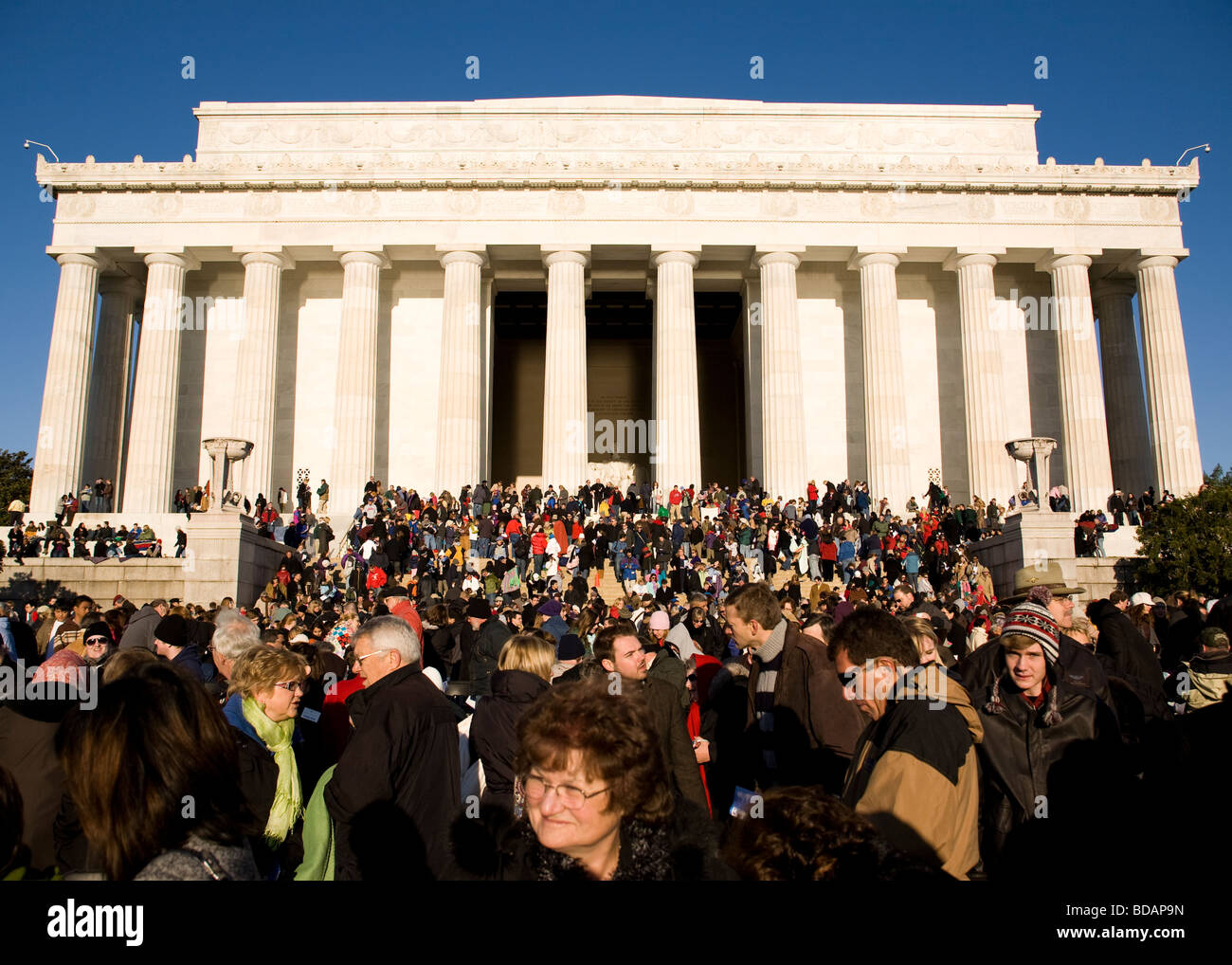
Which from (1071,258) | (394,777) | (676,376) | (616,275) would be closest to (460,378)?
(676,376)

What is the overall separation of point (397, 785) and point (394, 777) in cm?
4

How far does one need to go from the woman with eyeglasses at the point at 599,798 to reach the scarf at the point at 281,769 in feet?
7.48

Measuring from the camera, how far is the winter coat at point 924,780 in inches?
155

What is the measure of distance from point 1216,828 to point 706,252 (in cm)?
3583

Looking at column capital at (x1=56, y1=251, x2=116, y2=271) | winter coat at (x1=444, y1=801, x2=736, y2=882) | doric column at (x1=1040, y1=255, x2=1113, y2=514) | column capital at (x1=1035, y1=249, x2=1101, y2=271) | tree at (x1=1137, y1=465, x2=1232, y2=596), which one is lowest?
winter coat at (x1=444, y1=801, x2=736, y2=882)

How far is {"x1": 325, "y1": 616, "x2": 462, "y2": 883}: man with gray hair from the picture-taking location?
480 centimetres

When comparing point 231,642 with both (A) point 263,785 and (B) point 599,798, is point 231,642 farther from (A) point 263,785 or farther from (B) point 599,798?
(B) point 599,798

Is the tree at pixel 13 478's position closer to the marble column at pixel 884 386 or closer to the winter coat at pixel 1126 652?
the marble column at pixel 884 386

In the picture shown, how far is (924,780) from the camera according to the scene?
156 inches

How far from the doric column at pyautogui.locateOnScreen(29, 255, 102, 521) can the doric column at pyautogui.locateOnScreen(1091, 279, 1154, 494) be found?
40.4 meters

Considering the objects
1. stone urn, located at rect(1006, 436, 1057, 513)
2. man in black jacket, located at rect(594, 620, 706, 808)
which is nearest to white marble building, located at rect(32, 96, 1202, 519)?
stone urn, located at rect(1006, 436, 1057, 513)

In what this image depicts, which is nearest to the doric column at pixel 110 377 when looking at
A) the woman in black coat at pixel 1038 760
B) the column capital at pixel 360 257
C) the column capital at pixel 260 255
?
the column capital at pixel 260 255

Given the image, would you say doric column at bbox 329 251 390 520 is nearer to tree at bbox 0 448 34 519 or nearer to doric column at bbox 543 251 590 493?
doric column at bbox 543 251 590 493

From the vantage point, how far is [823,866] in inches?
111
